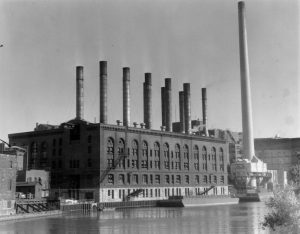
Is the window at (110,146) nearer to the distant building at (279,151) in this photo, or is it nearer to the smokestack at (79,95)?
the smokestack at (79,95)

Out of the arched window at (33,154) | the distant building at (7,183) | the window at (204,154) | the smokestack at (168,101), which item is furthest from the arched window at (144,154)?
the distant building at (7,183)

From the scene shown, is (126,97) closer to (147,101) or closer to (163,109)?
(147,101)

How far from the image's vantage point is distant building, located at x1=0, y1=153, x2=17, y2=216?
159 ft

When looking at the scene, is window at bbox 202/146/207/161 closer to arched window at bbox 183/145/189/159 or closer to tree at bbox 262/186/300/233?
arched window at bbox 183/145/189/159

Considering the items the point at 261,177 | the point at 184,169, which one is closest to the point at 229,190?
the point at 261,177

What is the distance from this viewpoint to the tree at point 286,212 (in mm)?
21375

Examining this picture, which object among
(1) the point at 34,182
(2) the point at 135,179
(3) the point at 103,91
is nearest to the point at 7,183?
(1) the point at 34,182

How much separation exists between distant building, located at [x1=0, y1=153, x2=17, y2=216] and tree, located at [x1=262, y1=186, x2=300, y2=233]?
1303 inches

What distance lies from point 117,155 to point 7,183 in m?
29.6

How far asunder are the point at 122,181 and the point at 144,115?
49.9ft

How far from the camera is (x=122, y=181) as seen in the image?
254 ft

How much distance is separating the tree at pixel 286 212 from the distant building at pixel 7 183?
33.1 metres

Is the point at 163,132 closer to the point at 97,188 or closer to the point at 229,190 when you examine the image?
the point at 97,188

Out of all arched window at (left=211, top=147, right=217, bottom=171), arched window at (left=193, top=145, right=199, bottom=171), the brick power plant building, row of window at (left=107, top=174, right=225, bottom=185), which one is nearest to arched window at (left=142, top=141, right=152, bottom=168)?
the brick power plant building
